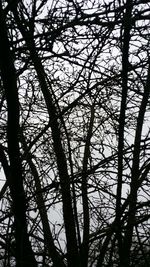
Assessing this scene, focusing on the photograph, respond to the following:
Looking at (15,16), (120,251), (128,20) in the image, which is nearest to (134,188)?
(120,251)

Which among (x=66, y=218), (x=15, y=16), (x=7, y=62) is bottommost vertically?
(x=66, y=218)

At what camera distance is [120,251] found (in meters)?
2.41

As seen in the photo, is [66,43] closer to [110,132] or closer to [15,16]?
Answer: [15,16]

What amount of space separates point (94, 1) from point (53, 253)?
174 centimetres

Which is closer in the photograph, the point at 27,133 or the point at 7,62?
the point at 7,62

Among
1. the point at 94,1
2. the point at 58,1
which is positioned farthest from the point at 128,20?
the point at 58,1

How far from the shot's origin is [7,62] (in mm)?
2078

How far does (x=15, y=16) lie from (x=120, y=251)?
2.02m

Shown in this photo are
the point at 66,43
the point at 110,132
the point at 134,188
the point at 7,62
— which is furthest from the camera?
the point at 110,132

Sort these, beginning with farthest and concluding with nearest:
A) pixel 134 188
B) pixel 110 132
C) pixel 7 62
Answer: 1. pixel 110 132
2. pixel 134 188
3. pixel 7 62

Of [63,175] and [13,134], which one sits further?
[63,175]

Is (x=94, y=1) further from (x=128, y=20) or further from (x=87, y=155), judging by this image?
(x=87, y=155)

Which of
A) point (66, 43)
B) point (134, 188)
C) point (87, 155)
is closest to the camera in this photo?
point (134, 188)

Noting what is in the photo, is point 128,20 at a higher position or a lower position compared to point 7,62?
higher
